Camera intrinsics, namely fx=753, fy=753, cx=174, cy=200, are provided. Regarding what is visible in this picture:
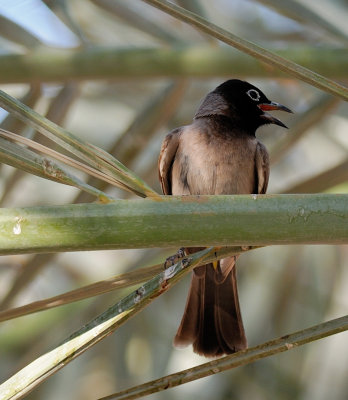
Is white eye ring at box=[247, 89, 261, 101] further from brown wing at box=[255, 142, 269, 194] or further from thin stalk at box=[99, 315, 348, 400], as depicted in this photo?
thin stalk at box=[99, 315, 348, 400]

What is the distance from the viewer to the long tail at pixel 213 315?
3.05 meters

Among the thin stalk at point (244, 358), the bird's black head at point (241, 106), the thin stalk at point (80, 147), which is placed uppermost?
the bird's black head at point (241, 106)

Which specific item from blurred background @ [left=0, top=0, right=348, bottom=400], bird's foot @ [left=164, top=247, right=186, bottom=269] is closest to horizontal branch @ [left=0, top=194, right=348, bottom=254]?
bird's foot @ [left=164, top=247, right=186, bottom=269]

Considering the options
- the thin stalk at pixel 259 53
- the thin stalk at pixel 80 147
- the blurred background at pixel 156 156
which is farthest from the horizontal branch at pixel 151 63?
the thin stalk at pixel 80 147

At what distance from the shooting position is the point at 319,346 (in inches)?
133

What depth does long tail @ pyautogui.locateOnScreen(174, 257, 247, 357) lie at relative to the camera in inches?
120

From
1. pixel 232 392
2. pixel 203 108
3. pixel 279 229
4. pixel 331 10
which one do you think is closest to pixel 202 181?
pixel 203 108

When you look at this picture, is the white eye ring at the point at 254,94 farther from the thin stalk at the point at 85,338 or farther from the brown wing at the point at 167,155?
the thin stalk at the point at 85,338

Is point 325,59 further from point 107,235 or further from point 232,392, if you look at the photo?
point 232,392

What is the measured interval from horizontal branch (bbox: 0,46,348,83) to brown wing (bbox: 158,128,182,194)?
0.76 metres

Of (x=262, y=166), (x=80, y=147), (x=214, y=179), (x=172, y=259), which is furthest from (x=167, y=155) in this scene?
(x=80, y=147)

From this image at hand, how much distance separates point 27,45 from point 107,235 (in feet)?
4.57

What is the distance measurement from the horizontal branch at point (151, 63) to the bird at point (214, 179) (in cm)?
63

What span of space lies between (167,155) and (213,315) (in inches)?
29.4
